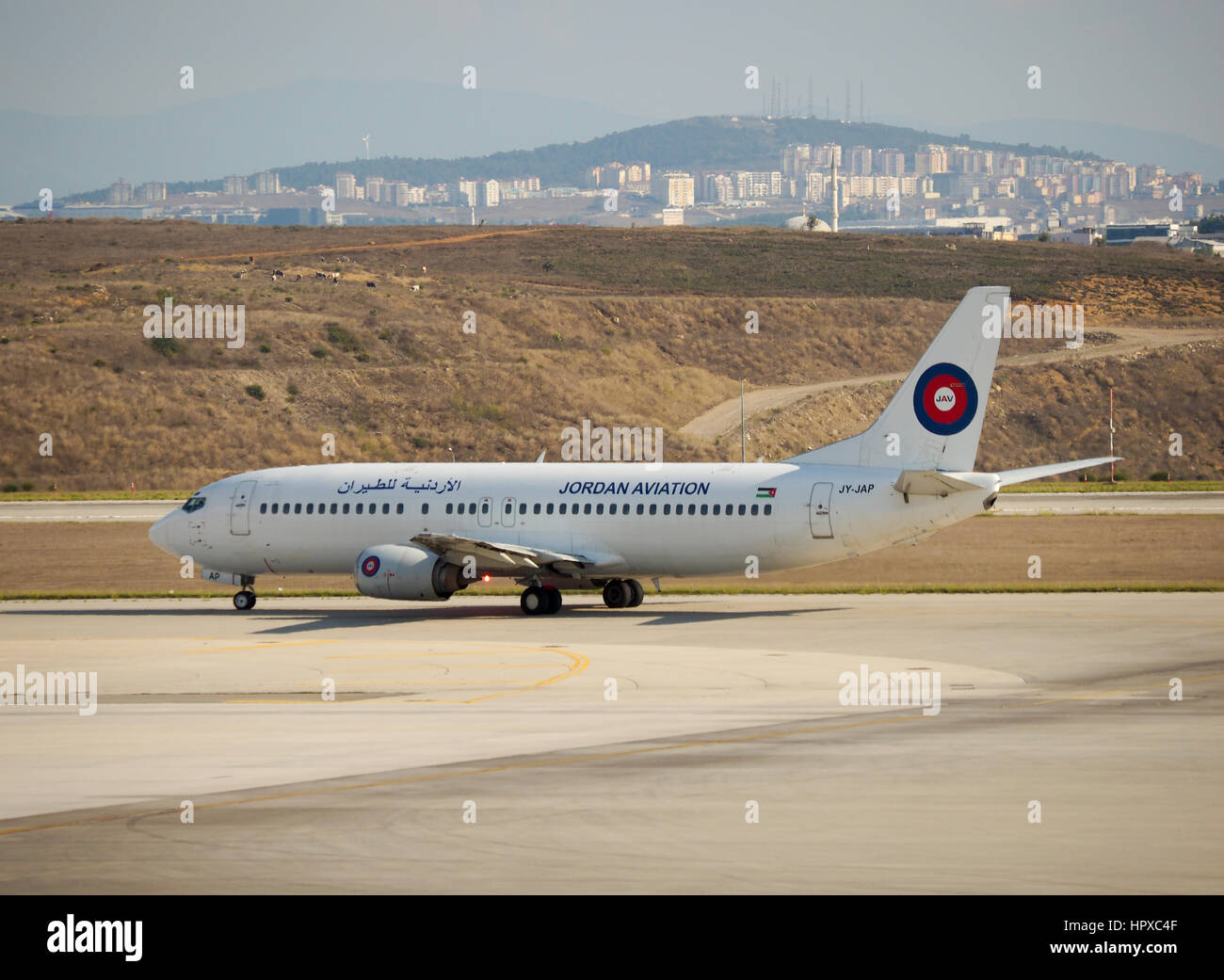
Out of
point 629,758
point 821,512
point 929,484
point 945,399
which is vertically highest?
point 945,399

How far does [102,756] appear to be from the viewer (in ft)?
80.8

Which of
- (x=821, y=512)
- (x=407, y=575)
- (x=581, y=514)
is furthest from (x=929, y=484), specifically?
(x=407, y=575)

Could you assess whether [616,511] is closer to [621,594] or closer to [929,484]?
[621,594]

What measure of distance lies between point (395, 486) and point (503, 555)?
5.12 meters

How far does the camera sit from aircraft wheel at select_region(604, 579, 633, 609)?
47188 mm

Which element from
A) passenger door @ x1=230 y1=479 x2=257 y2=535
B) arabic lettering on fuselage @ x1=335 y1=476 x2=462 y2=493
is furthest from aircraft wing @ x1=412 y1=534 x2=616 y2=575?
passenger door @ x1=230 y1=479 x2=257 y2=535

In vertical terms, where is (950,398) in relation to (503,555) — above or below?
above

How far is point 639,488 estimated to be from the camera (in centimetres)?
4512

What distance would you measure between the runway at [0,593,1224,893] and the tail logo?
198 inches

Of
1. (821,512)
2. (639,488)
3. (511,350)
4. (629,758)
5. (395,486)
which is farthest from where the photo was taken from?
(511,350)

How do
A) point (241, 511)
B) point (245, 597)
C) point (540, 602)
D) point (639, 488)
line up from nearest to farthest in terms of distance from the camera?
point (639, 488)
point (540, 602)
point (241, 511)
point (245, 597)

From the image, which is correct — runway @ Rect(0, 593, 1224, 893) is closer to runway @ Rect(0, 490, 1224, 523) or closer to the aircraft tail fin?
the aircraft tail fin

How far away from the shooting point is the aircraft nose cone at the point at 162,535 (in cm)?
5012
